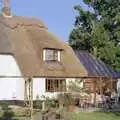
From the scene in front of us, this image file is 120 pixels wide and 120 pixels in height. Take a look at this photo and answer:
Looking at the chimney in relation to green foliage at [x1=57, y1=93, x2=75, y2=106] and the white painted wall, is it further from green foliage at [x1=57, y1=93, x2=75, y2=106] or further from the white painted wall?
green foliage at [x1=57, y1=93, x2=75, y2=106]

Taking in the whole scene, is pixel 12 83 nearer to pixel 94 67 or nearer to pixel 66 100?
pixel 94 67

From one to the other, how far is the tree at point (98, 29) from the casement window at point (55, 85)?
4.34m

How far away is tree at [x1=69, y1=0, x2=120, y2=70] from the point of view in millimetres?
38594

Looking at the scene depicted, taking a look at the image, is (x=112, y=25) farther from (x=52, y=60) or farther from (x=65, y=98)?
(x=65, y=98)

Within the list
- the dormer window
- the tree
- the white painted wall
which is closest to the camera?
the tree

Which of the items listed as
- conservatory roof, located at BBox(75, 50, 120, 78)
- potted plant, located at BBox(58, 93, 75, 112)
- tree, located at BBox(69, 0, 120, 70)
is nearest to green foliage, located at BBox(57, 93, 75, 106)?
potted plant, located at BBox(58, 93, 75, 112)

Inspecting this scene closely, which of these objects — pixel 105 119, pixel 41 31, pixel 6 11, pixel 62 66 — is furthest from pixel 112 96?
pixel 105 119

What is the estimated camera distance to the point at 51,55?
5059 centimetres

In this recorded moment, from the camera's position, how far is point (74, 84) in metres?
48.2

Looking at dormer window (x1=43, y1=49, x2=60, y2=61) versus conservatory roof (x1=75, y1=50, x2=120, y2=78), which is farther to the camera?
conservatory roof (x1=75, y1=50, x2=120, y2=78)

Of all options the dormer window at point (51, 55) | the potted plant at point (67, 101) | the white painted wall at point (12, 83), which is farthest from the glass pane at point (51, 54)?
the potted plant at point (67, 101)

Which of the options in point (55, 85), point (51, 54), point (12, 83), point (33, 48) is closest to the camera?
point (12, 83)

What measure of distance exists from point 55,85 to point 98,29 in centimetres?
991

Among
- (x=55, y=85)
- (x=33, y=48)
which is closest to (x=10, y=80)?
(x=55, y=85)
